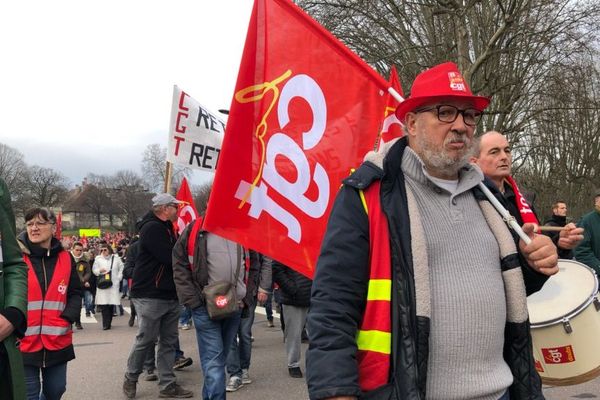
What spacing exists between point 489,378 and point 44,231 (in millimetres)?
3502

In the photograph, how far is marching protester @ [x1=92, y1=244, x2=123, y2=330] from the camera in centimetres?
1249

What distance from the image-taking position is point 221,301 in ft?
16.9

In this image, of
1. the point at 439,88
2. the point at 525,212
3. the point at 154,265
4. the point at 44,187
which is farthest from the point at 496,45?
the point at 44,187

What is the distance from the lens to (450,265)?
2.08m

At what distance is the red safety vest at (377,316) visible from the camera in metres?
1.92

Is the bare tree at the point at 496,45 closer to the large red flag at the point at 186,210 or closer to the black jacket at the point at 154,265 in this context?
the large red flag at the point at 186,210

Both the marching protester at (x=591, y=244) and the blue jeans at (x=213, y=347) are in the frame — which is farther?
the marching protester at (x=591, y=244)

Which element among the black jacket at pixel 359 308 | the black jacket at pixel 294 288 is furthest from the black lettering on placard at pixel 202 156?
the black jacket at pixel 359 308

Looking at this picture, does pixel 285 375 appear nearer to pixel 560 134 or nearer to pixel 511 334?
pixel 511 334

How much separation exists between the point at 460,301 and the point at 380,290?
29cm

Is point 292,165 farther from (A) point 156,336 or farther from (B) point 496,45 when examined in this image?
(B) point 496,45

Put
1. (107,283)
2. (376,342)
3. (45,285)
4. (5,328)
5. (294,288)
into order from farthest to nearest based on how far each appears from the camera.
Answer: (107,283) → (294,288) → (45,285) → (5,328) → (376,342)

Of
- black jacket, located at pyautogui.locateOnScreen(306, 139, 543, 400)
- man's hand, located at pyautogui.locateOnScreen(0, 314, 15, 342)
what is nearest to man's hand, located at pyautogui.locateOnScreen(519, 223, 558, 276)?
black jacket, located at pyautogui.locateOnScreen(306, 139, 543, 400)

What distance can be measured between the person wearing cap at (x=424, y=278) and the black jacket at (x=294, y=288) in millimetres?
4803
